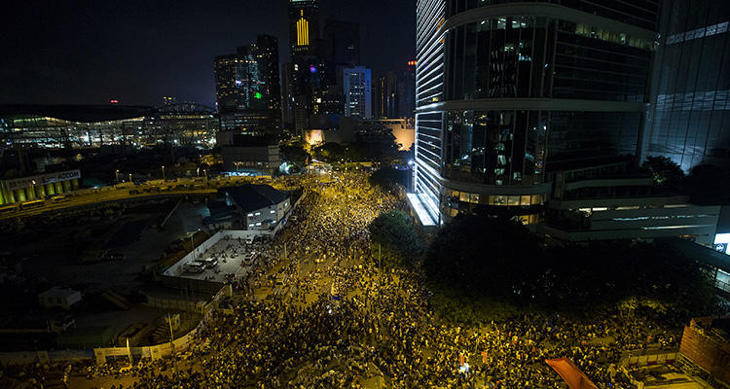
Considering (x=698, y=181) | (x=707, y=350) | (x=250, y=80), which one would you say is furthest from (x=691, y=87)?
(x=250, y=80)

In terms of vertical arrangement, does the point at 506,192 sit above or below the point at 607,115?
below

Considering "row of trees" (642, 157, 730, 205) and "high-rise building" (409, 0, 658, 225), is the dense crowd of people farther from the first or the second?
A: "row of trees" (642, 157, 730, 205)

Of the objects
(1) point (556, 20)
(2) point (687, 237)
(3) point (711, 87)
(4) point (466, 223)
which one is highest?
(1) point (556, 20)

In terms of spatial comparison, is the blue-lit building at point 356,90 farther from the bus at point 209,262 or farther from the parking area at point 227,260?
the bus at point 209,262

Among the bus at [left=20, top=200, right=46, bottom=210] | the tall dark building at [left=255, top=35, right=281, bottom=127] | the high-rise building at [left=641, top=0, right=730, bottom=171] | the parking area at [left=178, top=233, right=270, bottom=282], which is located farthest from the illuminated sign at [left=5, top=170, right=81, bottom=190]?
the tall dark building at [left=255, top=35, right=281, bottom=127]

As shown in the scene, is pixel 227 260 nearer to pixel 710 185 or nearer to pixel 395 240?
pixel 395 240

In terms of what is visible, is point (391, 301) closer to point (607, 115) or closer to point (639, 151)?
point (607, 115)

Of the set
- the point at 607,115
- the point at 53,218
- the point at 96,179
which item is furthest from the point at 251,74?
the point at 607,115
